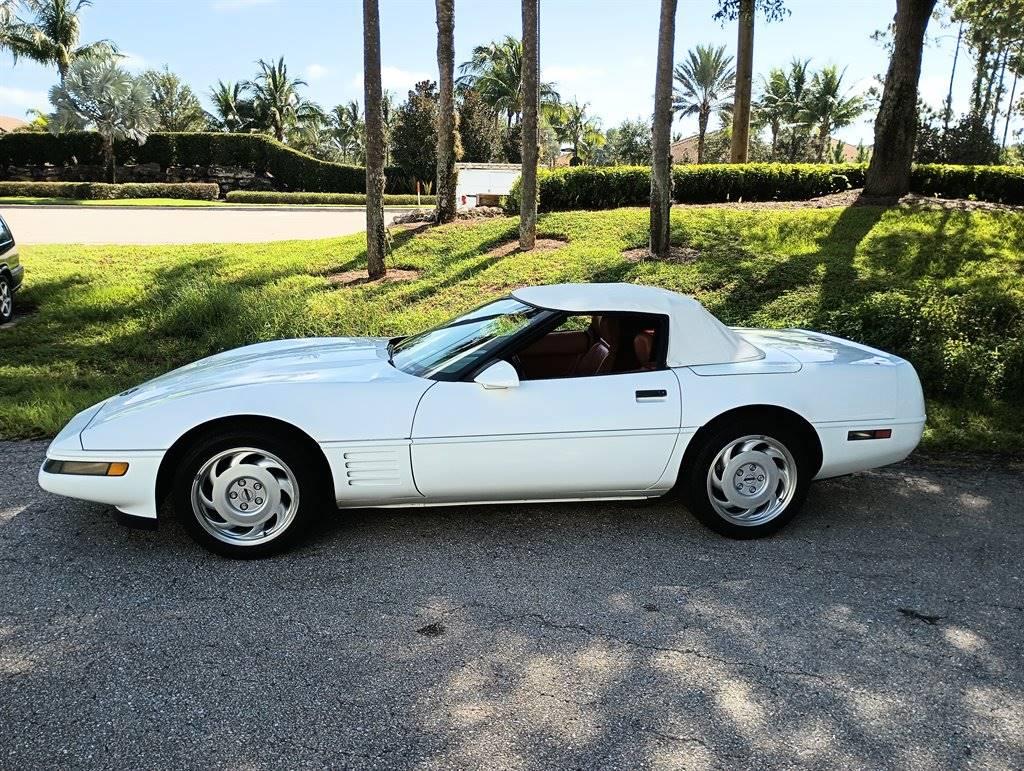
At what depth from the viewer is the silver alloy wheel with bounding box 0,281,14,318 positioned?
9260 millimetres

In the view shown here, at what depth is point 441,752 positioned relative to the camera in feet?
7.84

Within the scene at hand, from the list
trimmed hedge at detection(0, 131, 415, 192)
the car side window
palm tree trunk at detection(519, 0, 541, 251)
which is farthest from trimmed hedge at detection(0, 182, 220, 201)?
the car side window

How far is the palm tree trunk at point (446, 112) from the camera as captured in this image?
1205 centimetres

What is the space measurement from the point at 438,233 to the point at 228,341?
16.9ft

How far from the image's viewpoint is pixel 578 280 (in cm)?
978

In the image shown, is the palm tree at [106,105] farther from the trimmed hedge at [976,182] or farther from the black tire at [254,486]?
the black tire at [254,486]

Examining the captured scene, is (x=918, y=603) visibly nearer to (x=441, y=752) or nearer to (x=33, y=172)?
(x=441, y=752)

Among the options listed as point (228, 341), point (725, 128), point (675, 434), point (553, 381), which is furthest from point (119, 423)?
point (725, 128)

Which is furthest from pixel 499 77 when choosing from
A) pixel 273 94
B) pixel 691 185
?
pixel 691 185

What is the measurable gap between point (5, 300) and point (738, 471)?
915 cm

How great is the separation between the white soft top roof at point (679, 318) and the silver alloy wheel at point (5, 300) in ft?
25.9

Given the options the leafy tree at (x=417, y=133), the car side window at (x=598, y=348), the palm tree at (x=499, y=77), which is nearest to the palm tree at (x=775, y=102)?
the palm tree at (x=499, y=77)

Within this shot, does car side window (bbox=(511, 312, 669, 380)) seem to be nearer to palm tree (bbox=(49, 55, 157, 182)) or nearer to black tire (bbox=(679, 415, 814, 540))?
black tire (bbox=(679, 415, 814, 540))

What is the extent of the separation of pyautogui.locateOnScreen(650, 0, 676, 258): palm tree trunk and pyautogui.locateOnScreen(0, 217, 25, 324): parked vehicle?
8152mm
